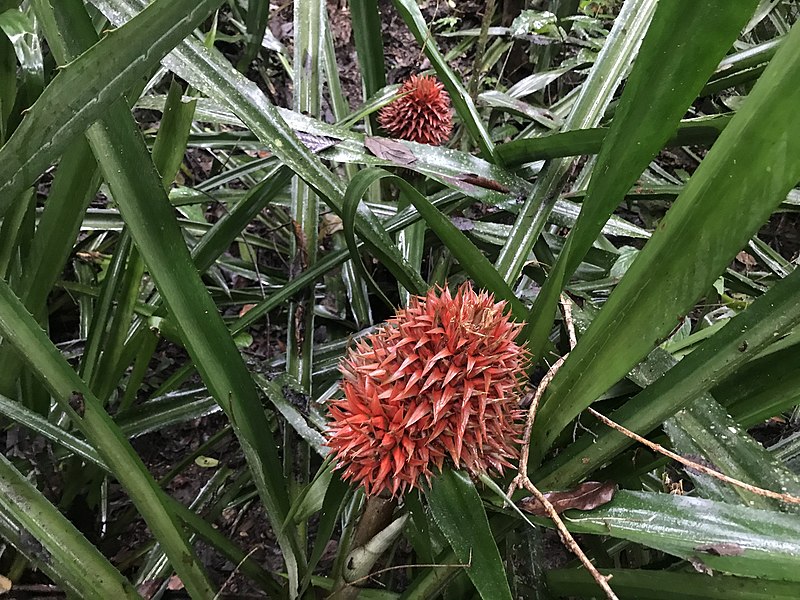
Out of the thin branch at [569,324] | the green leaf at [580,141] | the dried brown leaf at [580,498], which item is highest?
the green leaf at [580,141]

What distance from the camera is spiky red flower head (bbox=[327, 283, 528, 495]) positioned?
0.43 m

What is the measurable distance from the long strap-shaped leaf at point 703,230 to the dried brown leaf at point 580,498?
7 cm

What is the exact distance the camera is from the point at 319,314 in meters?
1.10

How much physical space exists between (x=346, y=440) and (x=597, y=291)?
0.80 meters

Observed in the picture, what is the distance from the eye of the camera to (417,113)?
1050mm

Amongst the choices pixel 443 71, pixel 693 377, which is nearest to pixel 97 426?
pixel 693 377

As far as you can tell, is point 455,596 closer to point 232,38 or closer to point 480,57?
point 480,57

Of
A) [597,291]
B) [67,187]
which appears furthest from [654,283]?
[597,291]

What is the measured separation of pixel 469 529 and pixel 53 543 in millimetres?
406

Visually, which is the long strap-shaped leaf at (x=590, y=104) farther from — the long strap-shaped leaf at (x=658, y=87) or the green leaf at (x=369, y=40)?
the green leaf at (x=369, y=40)

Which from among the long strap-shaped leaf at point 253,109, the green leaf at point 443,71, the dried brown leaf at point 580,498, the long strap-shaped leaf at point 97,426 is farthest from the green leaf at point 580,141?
the long strap-shaped leaf at point 97,426

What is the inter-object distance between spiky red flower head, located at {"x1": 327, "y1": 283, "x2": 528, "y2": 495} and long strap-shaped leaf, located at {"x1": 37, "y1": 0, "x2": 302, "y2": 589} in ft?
Answer: 0.55

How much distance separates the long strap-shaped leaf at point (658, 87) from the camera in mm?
318

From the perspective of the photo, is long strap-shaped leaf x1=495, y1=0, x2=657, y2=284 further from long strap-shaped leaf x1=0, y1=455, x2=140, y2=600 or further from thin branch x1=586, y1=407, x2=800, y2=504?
long strap-shaped leaf x1=0, y1=455, x2=140, y2=600
